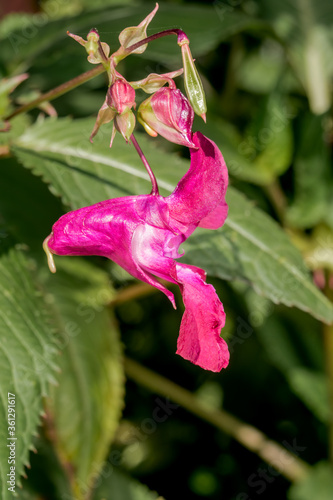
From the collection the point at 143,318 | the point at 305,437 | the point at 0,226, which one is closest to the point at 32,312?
the point at 0,226

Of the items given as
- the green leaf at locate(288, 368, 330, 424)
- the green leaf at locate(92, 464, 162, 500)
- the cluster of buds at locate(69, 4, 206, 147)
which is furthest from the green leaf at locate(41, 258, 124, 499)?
the cluster of buds at locate(69, 4, 206, 147)

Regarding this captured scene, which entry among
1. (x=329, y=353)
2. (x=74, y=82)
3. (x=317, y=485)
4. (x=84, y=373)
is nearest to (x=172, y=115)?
(x=74, y=82)

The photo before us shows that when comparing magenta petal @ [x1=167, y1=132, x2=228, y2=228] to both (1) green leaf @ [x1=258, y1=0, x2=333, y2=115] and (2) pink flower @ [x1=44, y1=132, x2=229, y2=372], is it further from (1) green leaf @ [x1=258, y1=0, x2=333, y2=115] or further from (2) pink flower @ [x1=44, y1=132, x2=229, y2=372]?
(1) green leaf @ [x1=258, y1=0, x2=333, y2=115]

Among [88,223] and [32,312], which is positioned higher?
[88,223]

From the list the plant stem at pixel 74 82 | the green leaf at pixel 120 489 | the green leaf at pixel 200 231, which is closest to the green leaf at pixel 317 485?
the green leaf at pixel 120 489

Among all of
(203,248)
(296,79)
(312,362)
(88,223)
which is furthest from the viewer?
(296,79)

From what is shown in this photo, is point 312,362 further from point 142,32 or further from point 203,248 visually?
point 142,32
